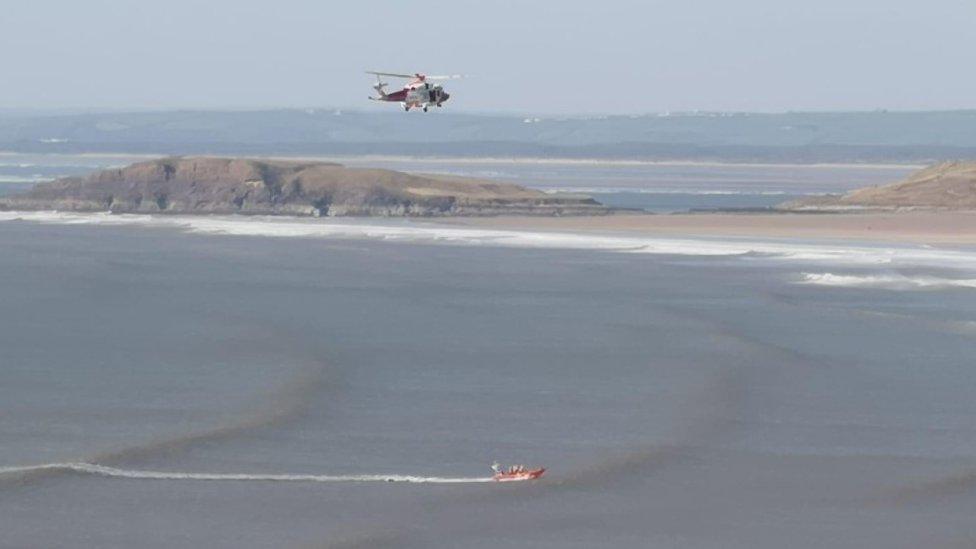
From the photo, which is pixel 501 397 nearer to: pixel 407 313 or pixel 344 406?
pixel 344 406

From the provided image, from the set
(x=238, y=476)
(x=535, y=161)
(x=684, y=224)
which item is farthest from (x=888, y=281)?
(x=535, y=161)

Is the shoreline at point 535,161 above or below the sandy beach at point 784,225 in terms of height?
below

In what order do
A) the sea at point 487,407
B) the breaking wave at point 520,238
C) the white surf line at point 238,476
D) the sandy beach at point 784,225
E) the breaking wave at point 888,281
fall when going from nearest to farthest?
1. the sea at point 487,407
2. the white surf line at point 238,476
3. the breaking wave at point 888,281
4. the breaking wave at point 520,238
5. the sandy beach at point 784,225

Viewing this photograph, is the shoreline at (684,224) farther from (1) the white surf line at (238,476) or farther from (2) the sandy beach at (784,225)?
(1) the white surf line at (238,476)

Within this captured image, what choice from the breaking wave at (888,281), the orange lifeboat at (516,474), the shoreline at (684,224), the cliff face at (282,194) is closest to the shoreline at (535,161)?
the cliff face at (282,194)

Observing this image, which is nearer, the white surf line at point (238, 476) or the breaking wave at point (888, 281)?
the white surf line at point (238, 476)

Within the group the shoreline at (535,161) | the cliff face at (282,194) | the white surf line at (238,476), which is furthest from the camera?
the shoreline at (535,161)

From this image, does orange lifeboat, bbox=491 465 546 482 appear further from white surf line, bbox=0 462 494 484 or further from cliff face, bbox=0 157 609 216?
cliff face, bbox=0 157 609 216
